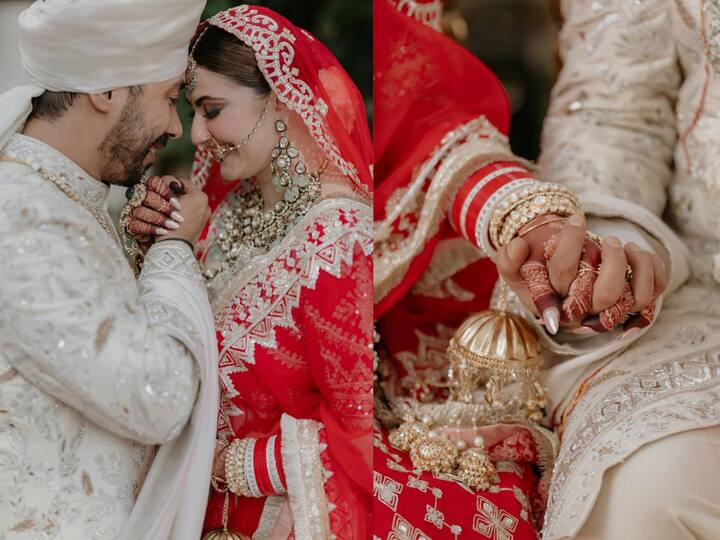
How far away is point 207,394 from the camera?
67cm

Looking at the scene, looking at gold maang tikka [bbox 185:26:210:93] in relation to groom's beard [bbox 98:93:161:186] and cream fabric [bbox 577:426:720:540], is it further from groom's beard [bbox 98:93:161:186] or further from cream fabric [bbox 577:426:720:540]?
cream fabric [bbox 577:426:720:540]

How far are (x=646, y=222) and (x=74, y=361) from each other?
742 mm

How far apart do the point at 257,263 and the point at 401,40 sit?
55cm

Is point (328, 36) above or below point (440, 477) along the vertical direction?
above

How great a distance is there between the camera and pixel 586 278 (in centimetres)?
82

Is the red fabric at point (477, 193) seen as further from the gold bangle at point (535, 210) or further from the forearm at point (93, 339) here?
the forearm at point (93, 339)

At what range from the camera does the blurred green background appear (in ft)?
2.32

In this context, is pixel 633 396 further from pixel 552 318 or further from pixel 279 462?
pixel 279 462

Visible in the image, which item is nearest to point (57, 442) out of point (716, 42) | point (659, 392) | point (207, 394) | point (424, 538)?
point (207, 394)

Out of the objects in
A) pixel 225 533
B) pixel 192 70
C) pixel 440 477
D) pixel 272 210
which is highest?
pixel 192 70

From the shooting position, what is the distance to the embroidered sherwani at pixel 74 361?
62 cm

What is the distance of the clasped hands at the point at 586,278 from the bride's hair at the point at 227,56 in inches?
13.4

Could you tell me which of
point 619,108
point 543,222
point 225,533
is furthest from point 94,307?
point 619,108

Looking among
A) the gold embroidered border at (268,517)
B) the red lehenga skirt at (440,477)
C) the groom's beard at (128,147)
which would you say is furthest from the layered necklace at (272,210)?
the red lehenga skirt at (440,477)
